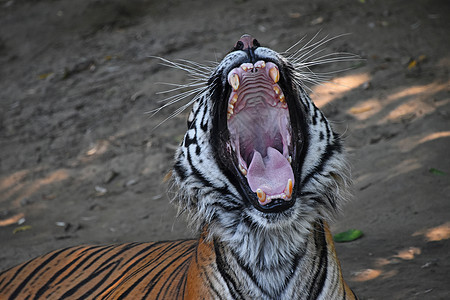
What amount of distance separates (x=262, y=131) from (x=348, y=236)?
4.64 feet

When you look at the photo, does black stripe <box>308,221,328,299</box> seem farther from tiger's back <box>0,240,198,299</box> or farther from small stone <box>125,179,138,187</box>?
small stone <box>125,179,138,187</box>

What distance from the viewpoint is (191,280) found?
212 cm

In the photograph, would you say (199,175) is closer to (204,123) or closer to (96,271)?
(204,123)

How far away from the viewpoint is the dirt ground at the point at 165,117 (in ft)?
11.5

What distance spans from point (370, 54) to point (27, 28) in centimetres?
547

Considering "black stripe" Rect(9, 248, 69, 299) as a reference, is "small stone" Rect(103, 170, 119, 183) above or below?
below

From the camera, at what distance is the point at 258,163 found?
219 centimetres

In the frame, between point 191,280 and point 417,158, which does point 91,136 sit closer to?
point 417,158

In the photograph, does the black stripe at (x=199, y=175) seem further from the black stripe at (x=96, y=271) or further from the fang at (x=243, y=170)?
the black stripe at (x=96, y=271)

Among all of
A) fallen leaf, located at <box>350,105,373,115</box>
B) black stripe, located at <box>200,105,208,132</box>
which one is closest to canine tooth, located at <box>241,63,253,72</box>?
black stripe, located at <box>200,105,208,132</box>

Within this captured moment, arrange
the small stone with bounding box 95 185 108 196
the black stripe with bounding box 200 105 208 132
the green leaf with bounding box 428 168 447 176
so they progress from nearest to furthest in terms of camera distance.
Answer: the black stripe with bounding box 200 105 208 132, the green leaf with bounding box 428 168 447 176, the small stone with bounding box 95 185 108 196

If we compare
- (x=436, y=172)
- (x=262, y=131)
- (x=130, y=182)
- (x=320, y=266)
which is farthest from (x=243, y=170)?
(x=130, y=182)

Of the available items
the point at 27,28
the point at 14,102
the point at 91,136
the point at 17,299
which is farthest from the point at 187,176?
the point at 27,28

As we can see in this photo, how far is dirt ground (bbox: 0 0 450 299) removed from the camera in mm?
3504
